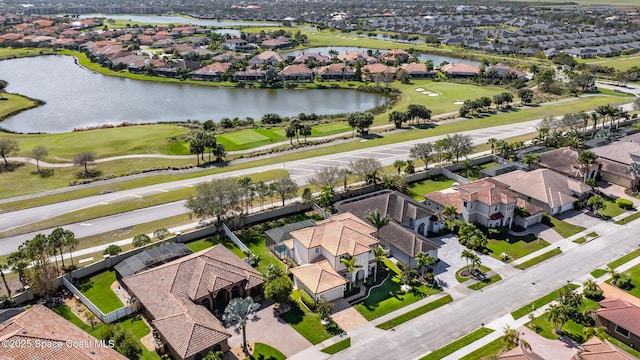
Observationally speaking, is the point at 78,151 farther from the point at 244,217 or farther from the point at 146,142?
the point at 244,217

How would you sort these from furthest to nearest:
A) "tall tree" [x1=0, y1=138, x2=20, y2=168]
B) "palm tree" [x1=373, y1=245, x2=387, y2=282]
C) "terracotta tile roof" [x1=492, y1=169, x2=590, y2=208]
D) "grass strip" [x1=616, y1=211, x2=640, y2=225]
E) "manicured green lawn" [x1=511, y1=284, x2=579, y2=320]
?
1. "tall tree" [x1=0, y1=138, x2=20, y2=168]
2. "terracotta tile roof" [x1=492, y1=169, x2=590, y2=208]
3. "grass strip" [x1=616, y1=211, x2=640, y2=225]
4. "palm tree" [x1=373, y1=245, x2=387, y2=282]
5. "manicured green lawn" [x1=511, y1=284, x2=579, y2=320]

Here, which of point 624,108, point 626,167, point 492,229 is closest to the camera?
point 492,229

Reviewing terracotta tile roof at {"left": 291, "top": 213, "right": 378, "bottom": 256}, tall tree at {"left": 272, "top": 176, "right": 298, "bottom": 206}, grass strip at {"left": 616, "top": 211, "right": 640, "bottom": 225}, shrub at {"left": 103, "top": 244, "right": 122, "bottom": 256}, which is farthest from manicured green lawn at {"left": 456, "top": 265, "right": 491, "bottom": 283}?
shrub at {"left": 103, "top": 244, "right": 122, "bottom": 256}

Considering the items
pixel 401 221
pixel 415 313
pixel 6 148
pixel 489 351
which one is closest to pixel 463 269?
pixel 401 221

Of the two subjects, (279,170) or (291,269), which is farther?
(279,170)

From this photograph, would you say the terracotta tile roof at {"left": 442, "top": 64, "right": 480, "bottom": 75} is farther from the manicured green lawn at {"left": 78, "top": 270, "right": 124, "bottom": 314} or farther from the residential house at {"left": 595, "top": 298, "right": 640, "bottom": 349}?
the manicured green lawn at {"left": 78, "top": 270, "right": 124, "bottom": 314}

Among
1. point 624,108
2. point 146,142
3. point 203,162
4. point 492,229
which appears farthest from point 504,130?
point 146,142

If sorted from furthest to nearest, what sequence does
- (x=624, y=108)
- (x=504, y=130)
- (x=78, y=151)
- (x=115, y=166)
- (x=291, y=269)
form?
(x=624, y=108), (x=504, y=130), (x=78, y=151), (x=115, y=166), (x=291, y=269)
